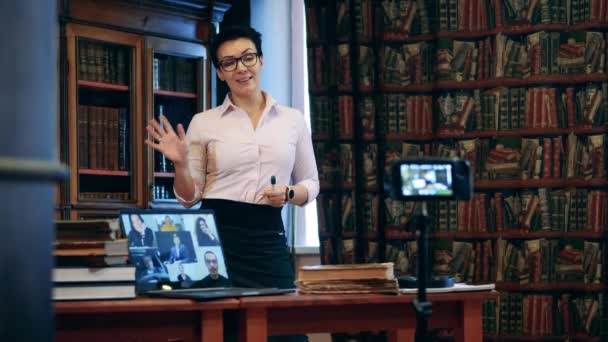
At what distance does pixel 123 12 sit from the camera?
4156 mm

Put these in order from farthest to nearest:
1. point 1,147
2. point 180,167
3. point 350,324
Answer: point 180,167, point 350,324, point 1,147

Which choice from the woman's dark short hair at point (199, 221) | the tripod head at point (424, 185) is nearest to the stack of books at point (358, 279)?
the woman's dark short hair at point (199, 221)

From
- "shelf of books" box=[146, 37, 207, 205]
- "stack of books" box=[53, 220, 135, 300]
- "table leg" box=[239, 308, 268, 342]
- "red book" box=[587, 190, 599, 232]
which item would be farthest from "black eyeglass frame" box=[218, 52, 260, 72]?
"red book" box=[587, 190, 599, 232]

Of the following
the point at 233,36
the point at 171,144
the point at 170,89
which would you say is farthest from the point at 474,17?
the point at 171,144

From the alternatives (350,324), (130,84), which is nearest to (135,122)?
(130,84)

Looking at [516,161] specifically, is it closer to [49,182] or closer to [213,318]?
[213,318]

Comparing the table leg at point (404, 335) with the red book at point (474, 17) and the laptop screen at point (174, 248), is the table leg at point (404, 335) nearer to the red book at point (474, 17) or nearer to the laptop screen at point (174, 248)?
the laptop screen at point (174, 248)

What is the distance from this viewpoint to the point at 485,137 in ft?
13.2

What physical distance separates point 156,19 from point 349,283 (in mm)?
2306

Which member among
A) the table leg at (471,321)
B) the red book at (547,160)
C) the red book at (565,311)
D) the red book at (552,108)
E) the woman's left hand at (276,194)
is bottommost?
the red book at (565,311)

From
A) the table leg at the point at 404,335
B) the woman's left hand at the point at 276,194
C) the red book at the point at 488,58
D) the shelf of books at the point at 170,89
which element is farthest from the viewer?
the shelf of books at the point at 170,89

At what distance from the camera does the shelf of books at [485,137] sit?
12.9 feet

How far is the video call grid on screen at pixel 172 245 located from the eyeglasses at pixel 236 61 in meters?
0.61

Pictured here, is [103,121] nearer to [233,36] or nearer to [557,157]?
[233,36]
